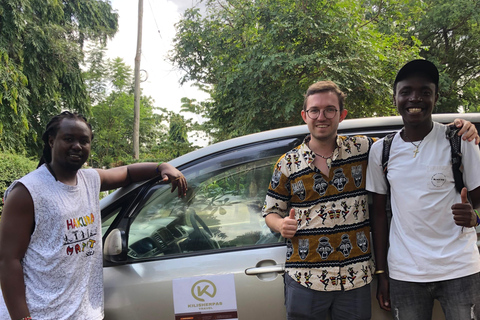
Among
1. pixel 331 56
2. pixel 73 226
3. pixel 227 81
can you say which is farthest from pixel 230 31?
pixel 73 226

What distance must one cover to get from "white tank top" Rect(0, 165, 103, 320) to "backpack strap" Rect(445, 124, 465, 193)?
5.42 ft

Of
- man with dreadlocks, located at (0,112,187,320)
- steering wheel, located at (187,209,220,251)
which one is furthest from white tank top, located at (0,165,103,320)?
steering wheel, located at (187,209,220,251)

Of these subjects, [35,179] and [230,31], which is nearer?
[35,179]

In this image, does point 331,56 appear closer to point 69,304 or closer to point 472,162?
point 472,162

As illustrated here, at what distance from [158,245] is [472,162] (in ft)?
5.24

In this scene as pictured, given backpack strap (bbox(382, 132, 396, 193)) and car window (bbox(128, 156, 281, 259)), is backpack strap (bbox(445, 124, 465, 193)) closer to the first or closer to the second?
backpack strap (bbox(382, 132, 396, 193))

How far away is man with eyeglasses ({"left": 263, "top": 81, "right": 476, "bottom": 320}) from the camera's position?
1.51 metres

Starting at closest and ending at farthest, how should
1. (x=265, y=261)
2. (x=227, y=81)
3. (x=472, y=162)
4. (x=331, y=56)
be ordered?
1. (x=472, y=162)
2. (x=265, y=261)
3. (x=331, y=56)
4. (x=227, y=81)

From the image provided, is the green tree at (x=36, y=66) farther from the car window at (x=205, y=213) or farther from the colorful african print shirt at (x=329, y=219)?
the colorful african print shirt at (x=329, y=219)

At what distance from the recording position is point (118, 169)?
2.04 metres

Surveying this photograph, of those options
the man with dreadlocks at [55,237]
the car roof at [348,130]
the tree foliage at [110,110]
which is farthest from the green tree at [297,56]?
the tree foliage at [110,110]

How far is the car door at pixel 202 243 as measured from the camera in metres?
1.76

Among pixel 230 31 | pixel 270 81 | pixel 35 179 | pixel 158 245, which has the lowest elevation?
pixel 158 245

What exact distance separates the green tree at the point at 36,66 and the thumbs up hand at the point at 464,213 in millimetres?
11420
